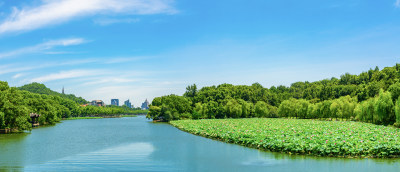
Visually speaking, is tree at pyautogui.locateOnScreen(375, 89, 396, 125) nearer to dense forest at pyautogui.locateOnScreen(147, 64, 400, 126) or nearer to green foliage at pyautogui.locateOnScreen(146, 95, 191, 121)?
dense forest at pyautogui.locateOnScreen(147, 64, 400, 126)

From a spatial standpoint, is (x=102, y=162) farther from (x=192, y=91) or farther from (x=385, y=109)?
(x=192, y=91)

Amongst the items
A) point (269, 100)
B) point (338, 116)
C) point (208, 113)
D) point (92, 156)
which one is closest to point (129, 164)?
point (92, 156)

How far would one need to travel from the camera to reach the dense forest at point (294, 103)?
54406 mm

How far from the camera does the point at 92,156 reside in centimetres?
1908

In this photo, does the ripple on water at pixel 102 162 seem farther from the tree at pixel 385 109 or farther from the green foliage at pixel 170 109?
the green foliage at pixel 170 109

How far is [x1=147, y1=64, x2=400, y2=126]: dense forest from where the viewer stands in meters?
54.4

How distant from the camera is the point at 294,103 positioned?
7194cm

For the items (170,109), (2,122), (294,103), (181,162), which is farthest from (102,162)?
(294,103)

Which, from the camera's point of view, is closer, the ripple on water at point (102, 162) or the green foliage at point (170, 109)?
the ripple on water at point (102, 162)

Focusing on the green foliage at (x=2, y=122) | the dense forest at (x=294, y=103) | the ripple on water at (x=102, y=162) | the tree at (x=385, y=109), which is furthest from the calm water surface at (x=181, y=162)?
the dense forest at (x=294, y=103)

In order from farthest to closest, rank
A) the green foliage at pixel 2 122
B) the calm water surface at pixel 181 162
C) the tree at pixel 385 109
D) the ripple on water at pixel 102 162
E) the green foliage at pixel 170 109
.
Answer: the green foliage at pixel 170 109
the tree at pixel 385 109
the green foliage at pixel 2 122
the ripple on water at pixel 102 162
the calm water surface at pixel 181 162

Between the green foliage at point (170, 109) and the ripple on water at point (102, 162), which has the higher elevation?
the green foliage at point (170, 109)

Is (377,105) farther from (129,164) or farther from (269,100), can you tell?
(269,100)

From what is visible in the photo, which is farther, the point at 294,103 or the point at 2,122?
the point at 294,103
